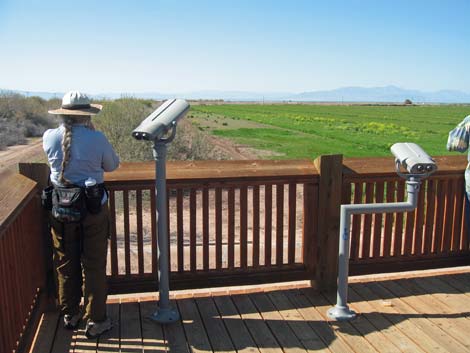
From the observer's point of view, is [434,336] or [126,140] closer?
[434,336]

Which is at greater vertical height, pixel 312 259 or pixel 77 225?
pixel 77 225

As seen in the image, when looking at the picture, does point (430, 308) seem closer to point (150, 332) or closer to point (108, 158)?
point (150, 332)

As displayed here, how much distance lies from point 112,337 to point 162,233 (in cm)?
77

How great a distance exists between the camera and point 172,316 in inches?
144

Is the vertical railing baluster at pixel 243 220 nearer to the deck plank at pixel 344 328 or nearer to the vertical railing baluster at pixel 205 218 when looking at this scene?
the vertical railing baluster at pixel 205 218

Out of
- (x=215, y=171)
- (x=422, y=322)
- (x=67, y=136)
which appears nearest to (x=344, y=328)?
(x=422, y=322)

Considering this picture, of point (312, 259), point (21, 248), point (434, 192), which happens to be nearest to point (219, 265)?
point (312, 259)

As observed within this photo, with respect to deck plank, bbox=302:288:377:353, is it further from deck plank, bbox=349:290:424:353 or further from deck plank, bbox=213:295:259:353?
deck plank, bbox=213:295:259:353

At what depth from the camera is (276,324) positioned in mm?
3668

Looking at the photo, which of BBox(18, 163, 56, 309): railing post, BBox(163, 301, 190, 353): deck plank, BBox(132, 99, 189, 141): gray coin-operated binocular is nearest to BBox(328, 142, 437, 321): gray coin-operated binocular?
BBox(163, 301, 190, 353): deck plank

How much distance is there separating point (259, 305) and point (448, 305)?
149cm

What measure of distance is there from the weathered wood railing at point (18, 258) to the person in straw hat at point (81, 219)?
0.63ft

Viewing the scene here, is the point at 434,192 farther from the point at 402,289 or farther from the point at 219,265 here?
the point at 219,265

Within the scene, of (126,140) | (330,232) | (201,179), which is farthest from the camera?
(126,140)
